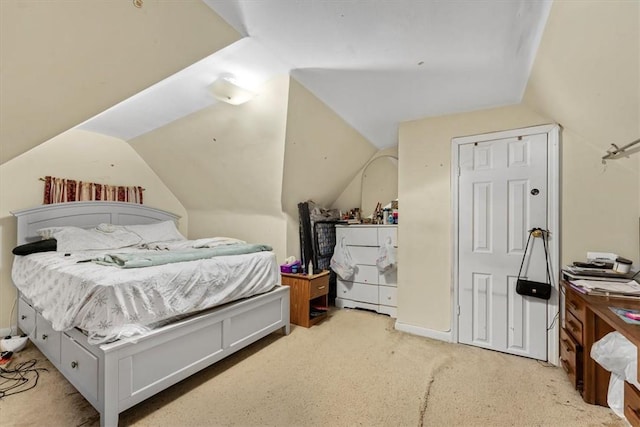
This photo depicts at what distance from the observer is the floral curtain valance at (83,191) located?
2.92 m

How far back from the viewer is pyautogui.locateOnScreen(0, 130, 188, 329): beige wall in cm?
269

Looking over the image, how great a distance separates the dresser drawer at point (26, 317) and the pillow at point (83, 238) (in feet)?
1.77

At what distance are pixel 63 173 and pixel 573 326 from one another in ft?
16.1

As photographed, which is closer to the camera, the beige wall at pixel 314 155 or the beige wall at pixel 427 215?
the beige wall at pixel 314 155

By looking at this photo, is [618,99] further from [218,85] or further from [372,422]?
[218,85]

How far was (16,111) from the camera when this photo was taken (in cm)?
165

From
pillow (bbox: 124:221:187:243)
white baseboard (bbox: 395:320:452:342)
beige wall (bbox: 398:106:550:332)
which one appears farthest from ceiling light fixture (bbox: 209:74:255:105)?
white baseboard (bbox: 395:320:452:342)

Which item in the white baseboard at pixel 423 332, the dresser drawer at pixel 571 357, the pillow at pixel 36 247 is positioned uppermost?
the pillow at pixel 36 247

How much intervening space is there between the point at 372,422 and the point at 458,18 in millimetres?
2282

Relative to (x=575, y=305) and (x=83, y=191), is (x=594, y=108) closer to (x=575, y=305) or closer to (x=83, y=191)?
(x=575, y=305)

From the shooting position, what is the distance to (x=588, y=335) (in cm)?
177

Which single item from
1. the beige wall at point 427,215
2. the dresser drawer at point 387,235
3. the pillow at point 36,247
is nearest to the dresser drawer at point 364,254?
the dresser drawer at point 387,235

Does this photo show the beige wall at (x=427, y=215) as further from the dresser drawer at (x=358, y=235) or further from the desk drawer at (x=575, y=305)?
the desk drawer at (x=575, y=305)

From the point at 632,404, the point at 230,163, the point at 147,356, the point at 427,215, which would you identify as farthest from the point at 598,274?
the point at 230,163
